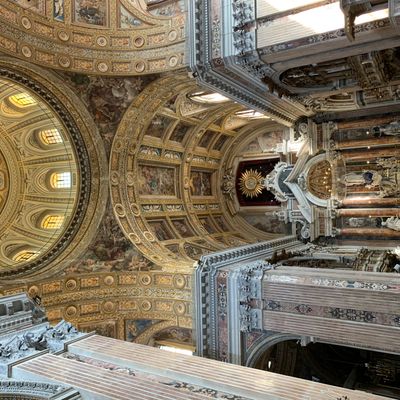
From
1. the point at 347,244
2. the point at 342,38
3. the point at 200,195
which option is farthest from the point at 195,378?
the point at 200,195

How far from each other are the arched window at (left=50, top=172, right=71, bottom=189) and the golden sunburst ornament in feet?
29.4

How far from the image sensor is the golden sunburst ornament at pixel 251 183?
2288cm

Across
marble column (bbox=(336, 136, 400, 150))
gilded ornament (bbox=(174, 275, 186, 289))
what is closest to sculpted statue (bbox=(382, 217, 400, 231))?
marble column (bbox=(336, 136, 400, 150))

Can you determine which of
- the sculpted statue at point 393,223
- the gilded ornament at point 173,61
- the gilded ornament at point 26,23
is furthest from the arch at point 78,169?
the sculpted statue at point 393,223

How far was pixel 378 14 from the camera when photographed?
8594 mm

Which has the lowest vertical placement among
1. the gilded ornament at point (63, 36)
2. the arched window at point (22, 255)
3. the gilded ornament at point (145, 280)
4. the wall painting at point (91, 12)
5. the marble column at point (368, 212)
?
the gilded ornament at point (145, 280)

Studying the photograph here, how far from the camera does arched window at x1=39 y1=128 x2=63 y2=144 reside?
1832cm

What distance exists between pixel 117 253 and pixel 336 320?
8.29 metres

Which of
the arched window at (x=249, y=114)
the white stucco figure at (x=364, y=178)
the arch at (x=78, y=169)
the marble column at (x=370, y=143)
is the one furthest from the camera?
the arched window at (x=249, y=114)

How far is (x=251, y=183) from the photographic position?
23125 millimetres

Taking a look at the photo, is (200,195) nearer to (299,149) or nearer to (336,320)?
(299,149)

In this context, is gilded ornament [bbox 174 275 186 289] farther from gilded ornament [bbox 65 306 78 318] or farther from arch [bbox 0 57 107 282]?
arch [bbox 0 57 107 282]

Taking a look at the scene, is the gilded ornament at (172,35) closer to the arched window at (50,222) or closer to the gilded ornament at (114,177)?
the gilded ornament at (114,177)

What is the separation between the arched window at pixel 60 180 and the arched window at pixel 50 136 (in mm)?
1373
